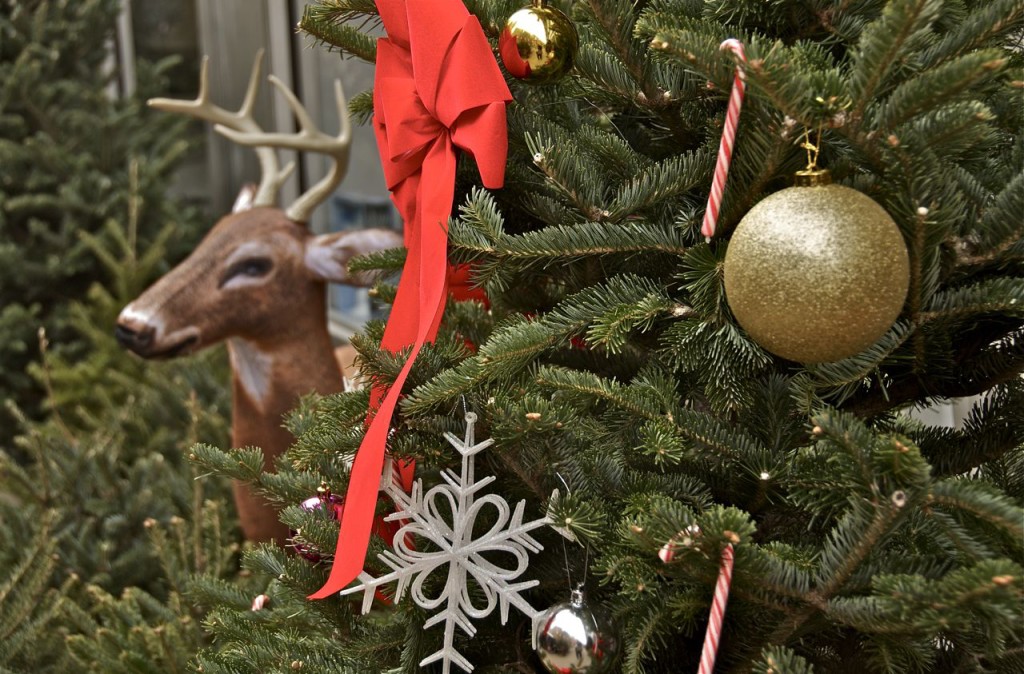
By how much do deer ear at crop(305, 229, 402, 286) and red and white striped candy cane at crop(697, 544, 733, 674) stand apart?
39.8 inches

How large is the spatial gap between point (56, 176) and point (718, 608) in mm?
2562

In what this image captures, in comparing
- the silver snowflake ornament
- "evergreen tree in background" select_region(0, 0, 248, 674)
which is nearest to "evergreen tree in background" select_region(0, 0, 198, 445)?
"evergreen tree in background" select_region(0, 0, 248, 674)

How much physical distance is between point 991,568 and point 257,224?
1.36 m

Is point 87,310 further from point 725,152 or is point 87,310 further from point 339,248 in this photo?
point 725,152

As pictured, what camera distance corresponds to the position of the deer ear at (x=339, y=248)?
1.51m

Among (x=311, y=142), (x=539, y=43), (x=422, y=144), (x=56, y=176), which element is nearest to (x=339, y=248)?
(x=311, y=142)

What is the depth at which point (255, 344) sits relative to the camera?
155 cm

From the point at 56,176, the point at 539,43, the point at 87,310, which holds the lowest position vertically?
the point at 87,310

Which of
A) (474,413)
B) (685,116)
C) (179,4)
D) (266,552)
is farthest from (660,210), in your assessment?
(179,4)

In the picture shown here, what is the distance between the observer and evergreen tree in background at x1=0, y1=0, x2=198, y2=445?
2.56 m

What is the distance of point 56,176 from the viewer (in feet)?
8.66

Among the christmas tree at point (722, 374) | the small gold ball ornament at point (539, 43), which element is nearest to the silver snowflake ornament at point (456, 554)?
the christmas tree at point (722, 374)

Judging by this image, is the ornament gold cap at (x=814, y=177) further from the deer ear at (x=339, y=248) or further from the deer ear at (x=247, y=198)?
the deer ear at (x=247, y=198)

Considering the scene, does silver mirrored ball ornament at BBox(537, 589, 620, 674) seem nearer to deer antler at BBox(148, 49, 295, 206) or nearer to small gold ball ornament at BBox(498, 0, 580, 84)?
small gold ball ornament at BBox(498, 0, 580, 84)
